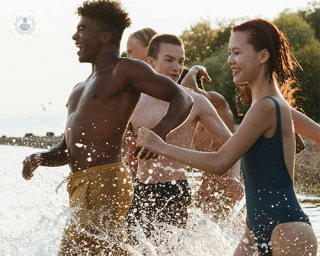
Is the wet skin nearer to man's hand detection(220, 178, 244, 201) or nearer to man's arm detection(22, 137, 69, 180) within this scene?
man's arm detection(22, 137, 69, 180)

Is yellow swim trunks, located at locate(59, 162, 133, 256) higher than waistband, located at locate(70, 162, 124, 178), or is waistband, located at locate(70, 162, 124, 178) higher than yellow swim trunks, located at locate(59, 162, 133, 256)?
waistband, located at locate(70, 162, 124, 178)

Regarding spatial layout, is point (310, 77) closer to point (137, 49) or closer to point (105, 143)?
point (137, 49)

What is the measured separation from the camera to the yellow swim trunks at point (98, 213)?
12.3ft

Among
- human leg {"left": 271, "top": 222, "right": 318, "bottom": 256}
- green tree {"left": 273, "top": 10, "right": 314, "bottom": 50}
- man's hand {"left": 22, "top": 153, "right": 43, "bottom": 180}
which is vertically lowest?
human leg {"left": 271, "top": 222, "right": 318, "bottom": 256}

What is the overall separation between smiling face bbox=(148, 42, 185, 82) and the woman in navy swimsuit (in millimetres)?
2030

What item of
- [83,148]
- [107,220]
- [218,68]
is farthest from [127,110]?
[218,68]

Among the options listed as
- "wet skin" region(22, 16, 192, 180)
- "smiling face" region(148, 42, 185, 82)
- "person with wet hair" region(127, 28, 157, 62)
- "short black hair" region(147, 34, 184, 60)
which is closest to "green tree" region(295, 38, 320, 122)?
"person with wet hair" region(127, 28, 157, 62)

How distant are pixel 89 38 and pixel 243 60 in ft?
3.79

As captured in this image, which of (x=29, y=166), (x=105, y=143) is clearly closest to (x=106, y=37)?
(x=105, y=143)

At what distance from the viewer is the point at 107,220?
3799 millimetres

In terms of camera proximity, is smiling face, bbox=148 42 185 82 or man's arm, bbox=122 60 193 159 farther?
smiling face, bbox=148 42 185 82

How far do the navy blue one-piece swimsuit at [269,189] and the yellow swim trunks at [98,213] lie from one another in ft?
2.98

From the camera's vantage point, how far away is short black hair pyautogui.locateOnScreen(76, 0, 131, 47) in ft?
13.5

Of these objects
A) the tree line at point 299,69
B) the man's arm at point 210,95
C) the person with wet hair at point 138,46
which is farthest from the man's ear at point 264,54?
the tree line at point 299,69
